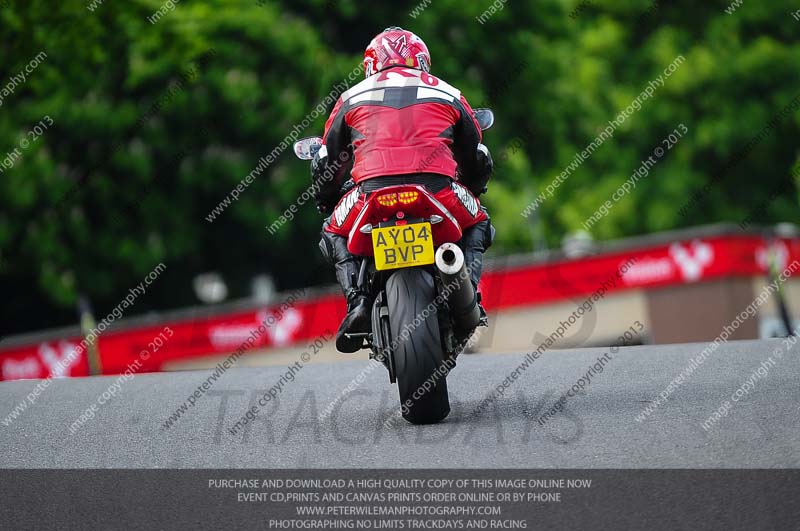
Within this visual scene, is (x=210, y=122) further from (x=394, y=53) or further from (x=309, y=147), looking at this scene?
(x=394, y=53)

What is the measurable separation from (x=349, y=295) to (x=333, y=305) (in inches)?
453

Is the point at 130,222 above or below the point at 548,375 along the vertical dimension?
above

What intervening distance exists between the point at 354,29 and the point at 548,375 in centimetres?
1967

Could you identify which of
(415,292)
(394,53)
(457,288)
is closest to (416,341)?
(415,292)

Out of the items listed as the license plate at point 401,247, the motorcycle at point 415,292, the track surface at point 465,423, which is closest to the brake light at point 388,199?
the motorcycle at point 415,292

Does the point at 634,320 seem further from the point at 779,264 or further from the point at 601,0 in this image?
the point at 601,0

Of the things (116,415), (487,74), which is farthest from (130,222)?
(116,415)

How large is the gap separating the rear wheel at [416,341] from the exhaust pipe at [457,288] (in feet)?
0.34

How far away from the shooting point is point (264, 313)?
1916 centimetres

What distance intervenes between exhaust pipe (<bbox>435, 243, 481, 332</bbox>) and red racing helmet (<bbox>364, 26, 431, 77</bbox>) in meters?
1.25

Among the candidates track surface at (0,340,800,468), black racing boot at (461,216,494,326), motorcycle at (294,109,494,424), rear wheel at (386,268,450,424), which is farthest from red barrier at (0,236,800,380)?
rear wheel at (386,268,450,424)

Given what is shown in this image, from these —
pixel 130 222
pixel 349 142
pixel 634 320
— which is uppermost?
pixel 130 222

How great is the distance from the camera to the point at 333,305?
19.3m

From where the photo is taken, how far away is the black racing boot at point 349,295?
768cm
